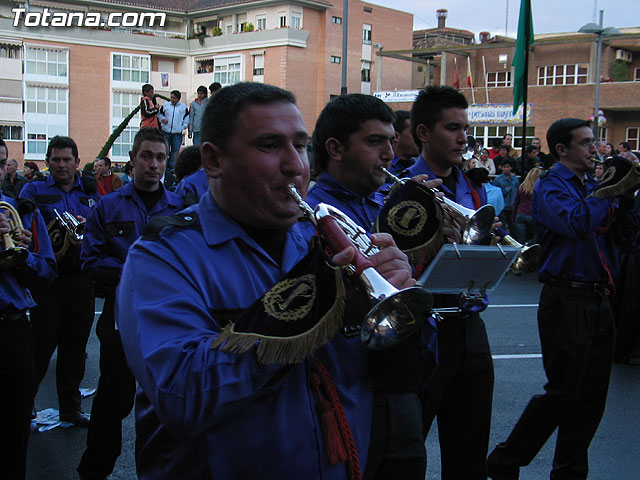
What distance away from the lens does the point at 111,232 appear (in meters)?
5.17

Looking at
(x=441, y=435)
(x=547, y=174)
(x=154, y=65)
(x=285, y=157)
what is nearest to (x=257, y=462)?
(x=285, y=157)

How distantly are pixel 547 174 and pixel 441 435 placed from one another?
2.00m

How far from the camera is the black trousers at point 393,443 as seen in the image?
2.29 m

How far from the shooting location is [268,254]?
2.15 meters

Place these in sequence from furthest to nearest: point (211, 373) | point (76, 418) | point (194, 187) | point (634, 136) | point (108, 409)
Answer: point (634, 136), point (76, 418), point (194, 187), point (108, 409), point (211, 373)

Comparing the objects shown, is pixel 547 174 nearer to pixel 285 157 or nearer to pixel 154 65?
pixel 285 157

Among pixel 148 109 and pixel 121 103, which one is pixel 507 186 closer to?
pixel 148 109

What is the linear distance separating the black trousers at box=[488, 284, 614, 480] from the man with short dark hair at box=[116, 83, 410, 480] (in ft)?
8.78

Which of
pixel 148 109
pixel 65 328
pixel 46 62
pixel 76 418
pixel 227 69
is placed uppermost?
pixel 227 69

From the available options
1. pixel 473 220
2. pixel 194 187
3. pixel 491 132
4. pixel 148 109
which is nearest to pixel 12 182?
pixel 148 109

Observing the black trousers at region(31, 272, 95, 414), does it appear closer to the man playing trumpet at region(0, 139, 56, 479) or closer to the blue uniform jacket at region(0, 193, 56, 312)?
the blue uniform jacket at region(0, 193, 56, 312)

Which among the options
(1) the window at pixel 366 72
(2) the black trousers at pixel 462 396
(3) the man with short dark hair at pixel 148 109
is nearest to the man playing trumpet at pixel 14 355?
(2) the black trousers at pixel 462 396

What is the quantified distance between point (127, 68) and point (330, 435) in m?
56.0

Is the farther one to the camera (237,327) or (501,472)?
(501,472)
